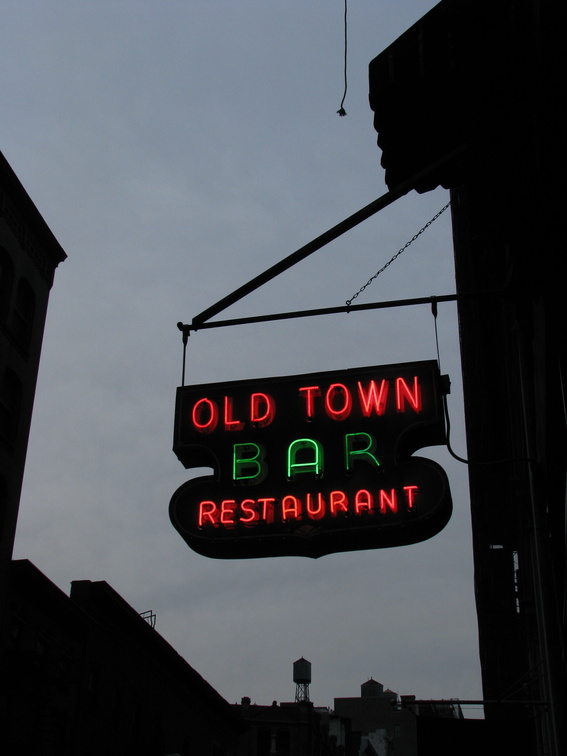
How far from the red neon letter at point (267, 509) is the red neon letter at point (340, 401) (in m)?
1.11

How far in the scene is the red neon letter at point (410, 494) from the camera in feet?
28.1

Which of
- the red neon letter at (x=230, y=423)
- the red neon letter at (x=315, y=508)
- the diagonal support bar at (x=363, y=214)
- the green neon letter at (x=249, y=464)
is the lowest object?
the red neon letter at (x=315, y=508)

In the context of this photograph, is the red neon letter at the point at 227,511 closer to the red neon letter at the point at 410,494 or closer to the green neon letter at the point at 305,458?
the green neon letter at the point at 305,458

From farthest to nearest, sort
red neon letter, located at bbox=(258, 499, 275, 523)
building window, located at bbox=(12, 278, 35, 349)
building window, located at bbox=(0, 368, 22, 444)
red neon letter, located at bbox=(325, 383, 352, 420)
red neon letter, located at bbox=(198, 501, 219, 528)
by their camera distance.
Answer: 1. building window, located at bbox=(12, 278, 35, 349)
2. building window, located at bbox=(0, 368, 22, 444)
3. red neon letter, located at bbox=(325, 383, 352, 420)
4. red neon letter, located at bbox=(198, 501, 219, 528)
5. red neon letter, located at bbox=(258, 499, 275, 523)

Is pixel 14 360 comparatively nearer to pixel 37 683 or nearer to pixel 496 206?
pixel 37 683

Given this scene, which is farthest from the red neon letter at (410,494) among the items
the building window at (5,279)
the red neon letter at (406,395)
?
the building window at (5,279)

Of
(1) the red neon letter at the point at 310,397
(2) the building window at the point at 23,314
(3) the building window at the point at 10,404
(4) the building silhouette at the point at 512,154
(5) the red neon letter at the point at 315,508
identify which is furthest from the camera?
(2) the building window at the point at 23,314

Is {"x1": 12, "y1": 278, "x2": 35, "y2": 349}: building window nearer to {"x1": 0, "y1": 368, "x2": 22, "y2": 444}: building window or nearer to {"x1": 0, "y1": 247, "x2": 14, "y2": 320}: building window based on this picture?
{"x1": 0, "y1": 247, "x2": 14, "y2": 320}: building window

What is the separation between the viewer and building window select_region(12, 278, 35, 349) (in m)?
29.1

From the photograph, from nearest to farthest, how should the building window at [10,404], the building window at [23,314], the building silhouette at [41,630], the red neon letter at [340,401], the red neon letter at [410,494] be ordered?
the red neon letter at [410,494], the red neon letter at [340,401], the building silhouette at [41,630], the building window at [10,404], the building window at [23,314]

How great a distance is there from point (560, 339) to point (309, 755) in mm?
63305

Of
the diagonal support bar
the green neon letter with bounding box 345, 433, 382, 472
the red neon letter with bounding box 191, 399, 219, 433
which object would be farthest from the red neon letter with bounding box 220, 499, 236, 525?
the diagonal support bar

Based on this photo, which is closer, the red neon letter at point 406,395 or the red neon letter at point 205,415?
the red neon letter at point 406,395

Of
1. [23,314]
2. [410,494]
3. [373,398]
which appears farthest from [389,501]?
[23,314]
